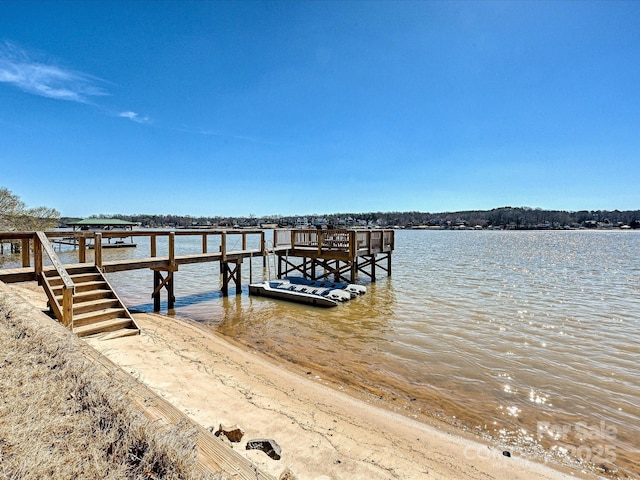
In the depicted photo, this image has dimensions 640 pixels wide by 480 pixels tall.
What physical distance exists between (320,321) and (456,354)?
4.47 meters

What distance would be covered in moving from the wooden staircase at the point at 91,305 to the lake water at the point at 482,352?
309 centimetres

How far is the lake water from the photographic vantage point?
5.65m

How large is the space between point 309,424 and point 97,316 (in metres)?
5.57

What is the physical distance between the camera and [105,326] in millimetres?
7281

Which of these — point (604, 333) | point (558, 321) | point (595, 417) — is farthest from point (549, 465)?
point (558, 321)

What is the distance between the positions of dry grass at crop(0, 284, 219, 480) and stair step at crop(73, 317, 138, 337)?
13.4 ft

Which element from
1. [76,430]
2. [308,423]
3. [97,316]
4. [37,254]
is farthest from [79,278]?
[76,430]

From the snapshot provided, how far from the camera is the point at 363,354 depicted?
27.8ft

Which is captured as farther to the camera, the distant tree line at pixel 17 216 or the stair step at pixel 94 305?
the distant tree line at pixel 17 216

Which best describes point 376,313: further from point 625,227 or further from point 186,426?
point 625,227

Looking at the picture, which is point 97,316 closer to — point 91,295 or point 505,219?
point 91,295

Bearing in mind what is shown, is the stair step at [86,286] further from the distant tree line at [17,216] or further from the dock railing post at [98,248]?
the distant tree line at [17,216]

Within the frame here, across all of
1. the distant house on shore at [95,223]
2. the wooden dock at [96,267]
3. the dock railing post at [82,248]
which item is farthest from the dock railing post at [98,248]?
the distant house on shore at [95,223]

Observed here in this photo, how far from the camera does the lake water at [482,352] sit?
5.65m
